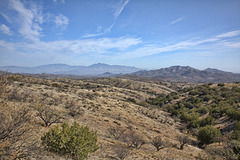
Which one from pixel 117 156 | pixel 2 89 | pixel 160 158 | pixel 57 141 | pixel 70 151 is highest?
pixel 2 89

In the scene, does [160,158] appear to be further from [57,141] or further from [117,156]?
[57,141]

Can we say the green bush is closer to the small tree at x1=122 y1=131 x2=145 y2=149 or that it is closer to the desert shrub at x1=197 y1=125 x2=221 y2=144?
the small tree at x1=122 y1=131 x2=145 y2=149

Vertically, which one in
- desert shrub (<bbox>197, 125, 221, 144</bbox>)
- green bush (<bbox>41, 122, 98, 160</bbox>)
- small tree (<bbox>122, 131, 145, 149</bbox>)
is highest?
green bush (<bbox>41, 122, 98, 160</bbox>)

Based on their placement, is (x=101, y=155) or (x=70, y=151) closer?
(x=70, y=151)

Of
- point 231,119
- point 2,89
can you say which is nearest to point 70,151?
point 2,89

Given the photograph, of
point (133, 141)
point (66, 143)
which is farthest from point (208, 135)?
point (66, 143)

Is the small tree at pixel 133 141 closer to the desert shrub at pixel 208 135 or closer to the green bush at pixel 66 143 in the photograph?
the green bush at pixel 66 143

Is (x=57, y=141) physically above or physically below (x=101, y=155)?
above

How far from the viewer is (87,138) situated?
8.77 meters

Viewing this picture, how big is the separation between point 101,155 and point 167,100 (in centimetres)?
5059

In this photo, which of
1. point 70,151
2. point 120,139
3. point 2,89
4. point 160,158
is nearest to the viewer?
point 70,151

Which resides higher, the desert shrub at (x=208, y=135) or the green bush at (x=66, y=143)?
the green bush at (x=66, y=143)

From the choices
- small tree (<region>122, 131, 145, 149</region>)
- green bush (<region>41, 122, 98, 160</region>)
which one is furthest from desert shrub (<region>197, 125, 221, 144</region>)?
green bush (<region>41, 122, 98, 160</region>)

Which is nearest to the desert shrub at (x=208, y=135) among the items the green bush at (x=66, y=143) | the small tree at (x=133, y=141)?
the small tree at (x=133, y=141)
